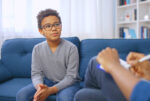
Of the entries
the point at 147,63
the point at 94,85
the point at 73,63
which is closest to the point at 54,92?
the point at 73,63

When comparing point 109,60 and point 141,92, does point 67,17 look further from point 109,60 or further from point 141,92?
point 141,92

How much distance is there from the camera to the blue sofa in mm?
1589

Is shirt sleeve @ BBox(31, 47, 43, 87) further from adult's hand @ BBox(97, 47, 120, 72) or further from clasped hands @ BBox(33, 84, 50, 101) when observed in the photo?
adult's hand @ BBox(97, 47, 120, 72)

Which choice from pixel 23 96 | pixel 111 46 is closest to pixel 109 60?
pixel 23 96

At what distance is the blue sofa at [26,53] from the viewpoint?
1.59 meters

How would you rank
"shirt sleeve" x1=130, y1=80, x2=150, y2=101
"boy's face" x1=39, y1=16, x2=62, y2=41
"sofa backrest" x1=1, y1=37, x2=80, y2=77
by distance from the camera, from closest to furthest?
"shirt sleeve" x1=130, y1=80, x2=150, y2=101 → "boy's face" x1=39, y1=16, x2=62, y2=41 → "sofa backrest" x1=1, y1=37, x2=80, y2=77

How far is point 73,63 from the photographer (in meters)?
1.36

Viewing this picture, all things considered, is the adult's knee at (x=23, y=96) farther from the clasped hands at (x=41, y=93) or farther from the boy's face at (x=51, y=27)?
the boy's face at (x=51, y=27)

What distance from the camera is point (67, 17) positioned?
228cm

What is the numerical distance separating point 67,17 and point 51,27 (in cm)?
94

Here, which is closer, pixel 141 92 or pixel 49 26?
pixel 141 92

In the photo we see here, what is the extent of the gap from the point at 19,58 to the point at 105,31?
47.9 inches

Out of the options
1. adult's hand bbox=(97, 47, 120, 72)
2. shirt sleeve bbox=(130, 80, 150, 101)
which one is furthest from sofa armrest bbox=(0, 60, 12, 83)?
shirt sleeve bbox=(130, 80, 150, 101)

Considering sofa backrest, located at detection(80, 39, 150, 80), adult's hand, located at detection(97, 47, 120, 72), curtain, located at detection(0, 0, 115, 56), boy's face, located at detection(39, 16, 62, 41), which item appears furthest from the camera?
curtain, located at detection(0, 0, 115, 56)
